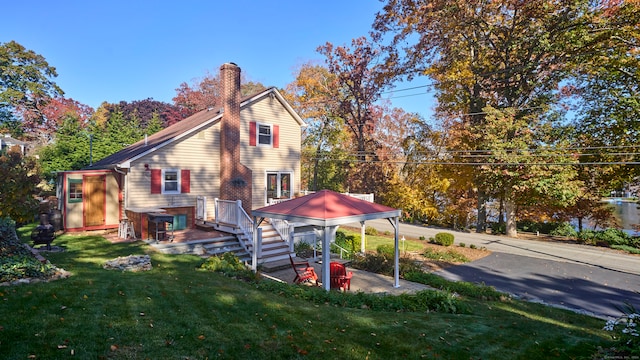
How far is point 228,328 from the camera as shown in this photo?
526 cm

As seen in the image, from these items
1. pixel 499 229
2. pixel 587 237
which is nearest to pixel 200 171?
pixel 499 229

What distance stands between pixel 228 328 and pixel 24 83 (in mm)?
44095

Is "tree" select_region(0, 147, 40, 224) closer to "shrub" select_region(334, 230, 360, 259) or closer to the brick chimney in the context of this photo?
the brick chimney

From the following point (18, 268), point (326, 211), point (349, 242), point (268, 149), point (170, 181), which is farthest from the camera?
point (268, 149)

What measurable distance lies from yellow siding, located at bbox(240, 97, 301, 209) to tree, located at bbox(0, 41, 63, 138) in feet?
104

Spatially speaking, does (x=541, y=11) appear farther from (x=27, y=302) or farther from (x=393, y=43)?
(x=27, y=302)

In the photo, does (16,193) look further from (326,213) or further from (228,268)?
(326,213)

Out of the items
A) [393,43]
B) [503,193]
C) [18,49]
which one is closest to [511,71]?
[503,193]

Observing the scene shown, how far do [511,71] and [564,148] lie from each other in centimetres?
570

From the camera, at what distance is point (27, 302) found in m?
5.48

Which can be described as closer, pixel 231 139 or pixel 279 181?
pixel 231 139

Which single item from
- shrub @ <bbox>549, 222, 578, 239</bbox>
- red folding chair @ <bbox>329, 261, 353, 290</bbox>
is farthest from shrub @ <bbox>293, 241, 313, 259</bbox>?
shrub @ <bbox>549, 222, 578, 239</bbox>

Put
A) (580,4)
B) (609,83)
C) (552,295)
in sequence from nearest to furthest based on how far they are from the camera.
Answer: (552,295), (580,4), (609,83)

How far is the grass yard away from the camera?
443 centimetres
